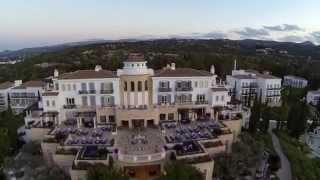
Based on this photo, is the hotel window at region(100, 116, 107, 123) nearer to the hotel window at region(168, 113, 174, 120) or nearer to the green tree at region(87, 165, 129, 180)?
the hotel window at region(168, 113, 174, 120)

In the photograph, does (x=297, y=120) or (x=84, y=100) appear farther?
(x=297, y=120)

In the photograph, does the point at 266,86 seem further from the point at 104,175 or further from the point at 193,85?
the point at 104,175

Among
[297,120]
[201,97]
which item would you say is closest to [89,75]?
[201,97]

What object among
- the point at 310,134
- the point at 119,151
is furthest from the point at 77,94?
the point at 310,134

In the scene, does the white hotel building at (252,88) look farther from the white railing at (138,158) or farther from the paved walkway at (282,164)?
the white railing at (138,158)

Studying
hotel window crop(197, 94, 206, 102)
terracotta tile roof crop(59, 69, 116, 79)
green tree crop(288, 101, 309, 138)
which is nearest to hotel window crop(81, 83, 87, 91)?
terracotta tile roof crop(59, 69, 116, 79)

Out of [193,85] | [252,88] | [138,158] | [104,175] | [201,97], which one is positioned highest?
[193,85]

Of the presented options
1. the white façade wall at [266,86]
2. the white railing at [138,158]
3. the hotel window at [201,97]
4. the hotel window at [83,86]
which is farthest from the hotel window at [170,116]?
the white façade wall at [266,86]

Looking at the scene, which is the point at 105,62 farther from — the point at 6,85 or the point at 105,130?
the point at 105,130
